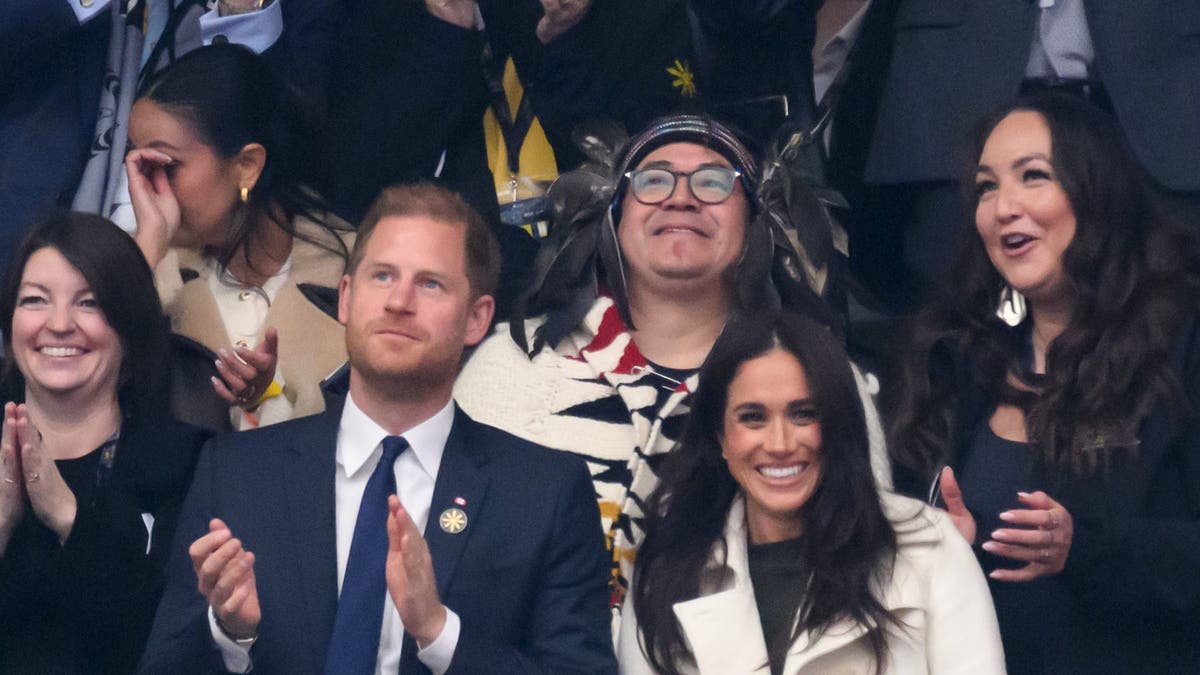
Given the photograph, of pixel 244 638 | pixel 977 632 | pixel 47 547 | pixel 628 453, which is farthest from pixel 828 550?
pixel 47 547

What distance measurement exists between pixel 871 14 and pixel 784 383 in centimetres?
163

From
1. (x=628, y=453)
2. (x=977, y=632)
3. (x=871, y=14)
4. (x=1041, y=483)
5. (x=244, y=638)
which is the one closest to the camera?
(x=244, y=638)

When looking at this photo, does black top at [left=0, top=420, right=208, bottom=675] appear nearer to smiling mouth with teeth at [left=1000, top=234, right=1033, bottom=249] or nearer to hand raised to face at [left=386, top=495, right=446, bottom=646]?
hand raised to face at [left=386, top=495, right=446, bottom=646]

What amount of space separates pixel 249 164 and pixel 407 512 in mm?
1772

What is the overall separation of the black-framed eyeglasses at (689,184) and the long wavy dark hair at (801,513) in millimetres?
636

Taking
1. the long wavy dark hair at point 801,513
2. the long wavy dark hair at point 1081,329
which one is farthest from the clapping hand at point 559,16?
the long wavy dark hair at point 801,513

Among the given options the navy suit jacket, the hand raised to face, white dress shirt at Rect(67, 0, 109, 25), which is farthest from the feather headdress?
the hand raised to face

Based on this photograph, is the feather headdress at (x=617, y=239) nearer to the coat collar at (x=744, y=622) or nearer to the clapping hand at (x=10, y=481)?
the coat collar at (x=744, y=622)

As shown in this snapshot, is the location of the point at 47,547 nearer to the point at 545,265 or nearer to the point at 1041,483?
the point at 545,265

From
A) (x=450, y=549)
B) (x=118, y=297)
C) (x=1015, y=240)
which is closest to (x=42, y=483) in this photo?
(x=118, y=297)

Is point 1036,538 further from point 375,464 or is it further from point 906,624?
point 375,464

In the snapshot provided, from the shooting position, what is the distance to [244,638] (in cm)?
409

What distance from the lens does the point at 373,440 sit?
4422mm

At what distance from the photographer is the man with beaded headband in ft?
17.2
